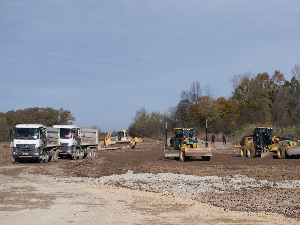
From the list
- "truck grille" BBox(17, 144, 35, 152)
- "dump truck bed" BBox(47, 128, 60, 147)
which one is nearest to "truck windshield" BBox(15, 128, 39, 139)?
"truck grille" BBox(17, 144, 35, 152)

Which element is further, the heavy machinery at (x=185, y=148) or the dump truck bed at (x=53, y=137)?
the dump truck bed at (x=53, y=137)

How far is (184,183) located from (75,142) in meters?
18.1

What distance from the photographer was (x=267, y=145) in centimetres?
3238

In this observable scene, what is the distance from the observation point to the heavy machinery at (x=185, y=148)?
93.0 ft

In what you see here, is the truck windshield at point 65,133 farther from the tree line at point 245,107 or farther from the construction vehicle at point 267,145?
the tree line at point 245,107

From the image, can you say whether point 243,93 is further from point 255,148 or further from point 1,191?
point 1,191

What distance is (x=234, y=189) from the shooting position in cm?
1466

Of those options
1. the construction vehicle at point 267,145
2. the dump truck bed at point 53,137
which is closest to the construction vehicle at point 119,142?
the dump truck bed at point 53,137

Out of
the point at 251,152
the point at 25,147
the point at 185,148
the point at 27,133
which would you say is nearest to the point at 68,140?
the point at 27,133

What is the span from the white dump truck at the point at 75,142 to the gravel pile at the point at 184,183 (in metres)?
14.2

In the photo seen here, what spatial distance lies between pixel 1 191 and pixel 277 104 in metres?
68.4

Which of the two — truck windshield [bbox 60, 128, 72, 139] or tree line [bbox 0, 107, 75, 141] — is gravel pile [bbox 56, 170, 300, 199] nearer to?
truck windshield [bbox 60, 128, 72, 139]

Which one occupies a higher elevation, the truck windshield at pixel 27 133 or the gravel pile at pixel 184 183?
the truck windshield at pixel 27 133

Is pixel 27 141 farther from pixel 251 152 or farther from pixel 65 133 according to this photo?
pixel 251 152
